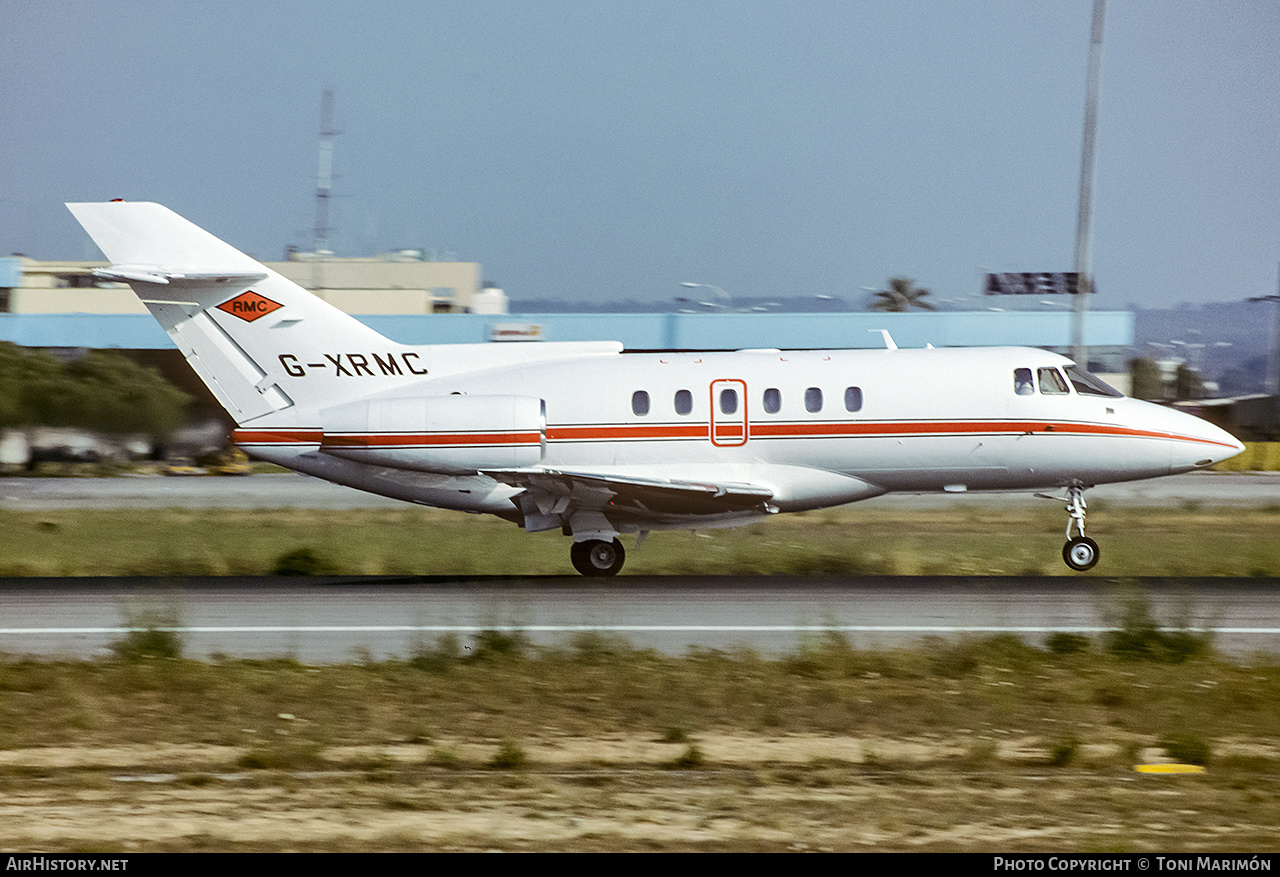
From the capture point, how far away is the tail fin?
1864 centimetres

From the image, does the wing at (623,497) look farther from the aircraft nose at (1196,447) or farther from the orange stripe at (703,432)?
the aircraft nose at (1196,447)

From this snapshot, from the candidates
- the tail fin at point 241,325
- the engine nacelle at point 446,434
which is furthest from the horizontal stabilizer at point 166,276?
the engine nacelle at point 446,434

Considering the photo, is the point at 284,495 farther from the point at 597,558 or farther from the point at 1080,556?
the point at 1080,556

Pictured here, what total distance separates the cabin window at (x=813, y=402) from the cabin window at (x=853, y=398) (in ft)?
1.23

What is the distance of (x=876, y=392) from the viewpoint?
1855cm

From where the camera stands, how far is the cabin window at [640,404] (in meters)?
18.7

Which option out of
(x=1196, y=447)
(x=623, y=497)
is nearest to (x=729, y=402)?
(x=623, y=497)

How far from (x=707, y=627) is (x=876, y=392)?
18.4 feet

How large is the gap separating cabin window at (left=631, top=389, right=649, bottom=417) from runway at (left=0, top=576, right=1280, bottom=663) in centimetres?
236

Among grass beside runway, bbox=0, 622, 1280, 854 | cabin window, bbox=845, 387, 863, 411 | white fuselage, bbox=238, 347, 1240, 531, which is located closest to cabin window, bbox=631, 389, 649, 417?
white fuselage, bbox=238, 347, 1240, 531

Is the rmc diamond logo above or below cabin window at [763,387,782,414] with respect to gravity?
above

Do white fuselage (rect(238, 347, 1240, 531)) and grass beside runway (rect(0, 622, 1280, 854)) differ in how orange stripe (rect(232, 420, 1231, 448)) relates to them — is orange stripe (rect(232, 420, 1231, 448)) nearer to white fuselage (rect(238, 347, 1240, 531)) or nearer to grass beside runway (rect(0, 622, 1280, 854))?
white fuselage (rect(238, 347, 1240, 531))

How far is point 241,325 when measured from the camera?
18938 millimetres
